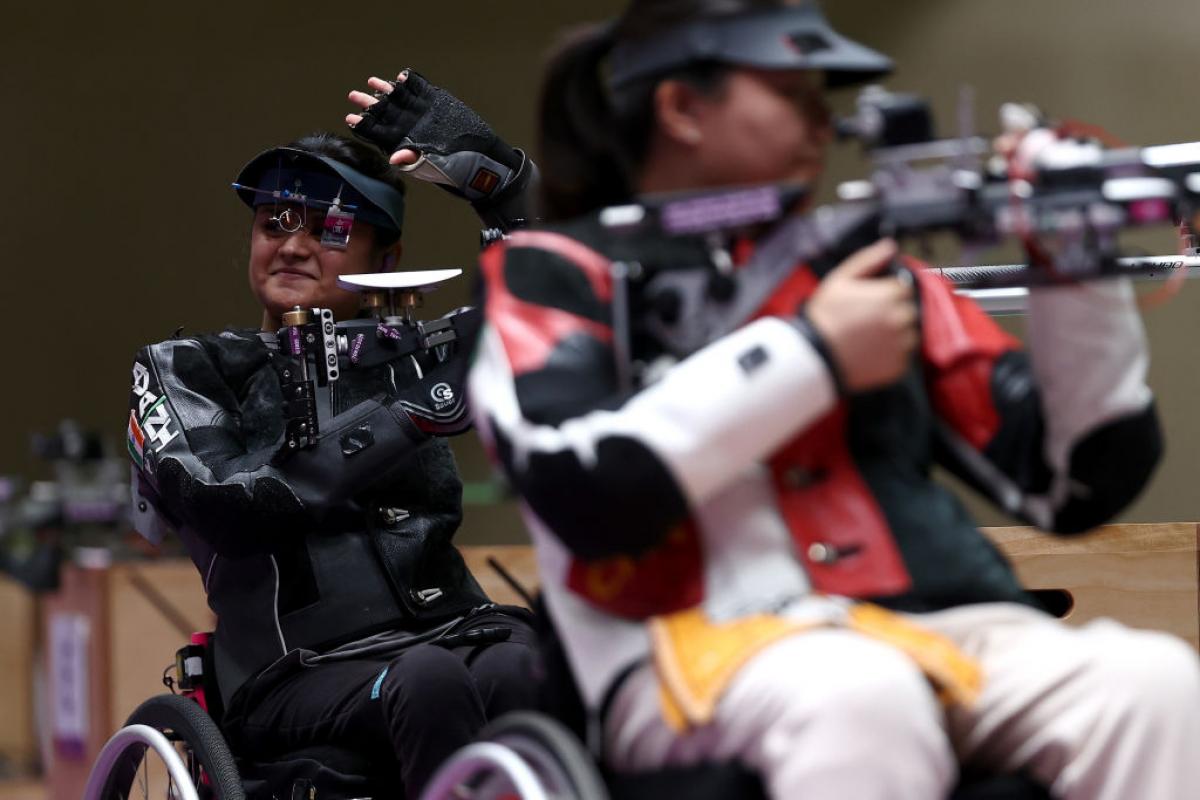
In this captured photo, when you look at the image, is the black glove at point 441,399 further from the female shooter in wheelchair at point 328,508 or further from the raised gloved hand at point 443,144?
the raised gloved hand at point 443,144

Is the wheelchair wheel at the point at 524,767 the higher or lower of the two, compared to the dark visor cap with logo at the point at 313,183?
lower

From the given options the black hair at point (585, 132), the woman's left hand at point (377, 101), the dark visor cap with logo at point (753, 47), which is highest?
the dark visor cap with logo at point (753, 47)

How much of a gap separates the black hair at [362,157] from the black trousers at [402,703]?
64 centimetres

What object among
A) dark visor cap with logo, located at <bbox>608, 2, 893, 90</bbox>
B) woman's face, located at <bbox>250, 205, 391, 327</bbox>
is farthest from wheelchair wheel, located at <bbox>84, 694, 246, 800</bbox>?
dark visor cap with logo, located at <bbox>608, 2, 893, 90</bbox>

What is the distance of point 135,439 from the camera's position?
2561 millimetres

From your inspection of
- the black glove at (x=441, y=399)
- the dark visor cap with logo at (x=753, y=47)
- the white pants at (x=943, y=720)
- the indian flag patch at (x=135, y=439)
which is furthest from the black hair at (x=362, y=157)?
the white pants at (x=943, y=720)

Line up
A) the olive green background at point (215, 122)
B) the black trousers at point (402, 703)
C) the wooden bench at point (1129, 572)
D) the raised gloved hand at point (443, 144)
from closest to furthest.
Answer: the black trousers at point (402, 703) → the raised gloved hand at point (443, 144) → the wooden bench at point (1129, 572) → the olive green background at point (215, 122)

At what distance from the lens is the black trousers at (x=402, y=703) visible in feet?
7.35

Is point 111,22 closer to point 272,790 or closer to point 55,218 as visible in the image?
point 55,218

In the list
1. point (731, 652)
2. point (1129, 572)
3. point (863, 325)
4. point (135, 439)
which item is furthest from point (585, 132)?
point (1129, 572)

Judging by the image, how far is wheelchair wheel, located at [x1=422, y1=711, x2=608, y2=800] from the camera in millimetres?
1414

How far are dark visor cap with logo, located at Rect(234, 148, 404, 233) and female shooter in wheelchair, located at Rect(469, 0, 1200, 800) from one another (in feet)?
3.73

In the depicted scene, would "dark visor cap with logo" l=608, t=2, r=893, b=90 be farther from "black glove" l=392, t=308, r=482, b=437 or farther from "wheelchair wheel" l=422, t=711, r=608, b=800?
"black glove" l=392, t=308, r=482, b=437

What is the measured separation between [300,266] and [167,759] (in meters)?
0.78
